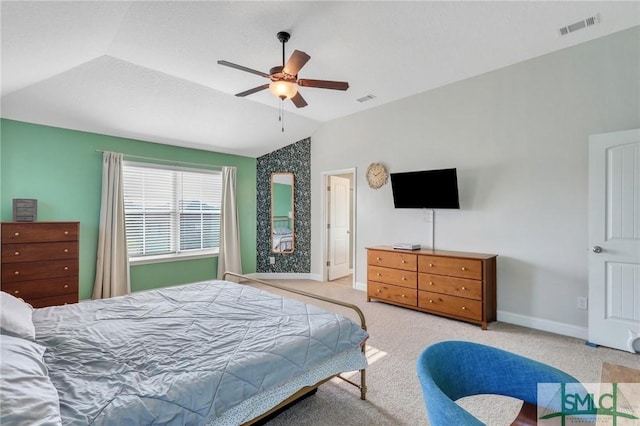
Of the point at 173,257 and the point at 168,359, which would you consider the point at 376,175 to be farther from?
the point at 168,359

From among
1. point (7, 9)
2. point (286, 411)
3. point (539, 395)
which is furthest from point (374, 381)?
point (7, 9)

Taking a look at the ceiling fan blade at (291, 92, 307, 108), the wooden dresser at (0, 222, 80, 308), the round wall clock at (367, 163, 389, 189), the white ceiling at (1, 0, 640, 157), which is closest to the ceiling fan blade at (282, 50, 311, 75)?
the ceiling fan blade at (291, 92, 307, 108)

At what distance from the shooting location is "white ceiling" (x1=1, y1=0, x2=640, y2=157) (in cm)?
259

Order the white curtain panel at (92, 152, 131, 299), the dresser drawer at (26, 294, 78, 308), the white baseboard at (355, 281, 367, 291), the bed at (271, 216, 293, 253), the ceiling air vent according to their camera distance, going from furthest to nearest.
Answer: the bed at (271, 216, 293, 253) < the white baseboard at (355, 281, 367, 291) < the white curtain panel at (92, 152, 131, 299) < the dresser drawer at (26, 294, 78, 308) < the ceiling air vent

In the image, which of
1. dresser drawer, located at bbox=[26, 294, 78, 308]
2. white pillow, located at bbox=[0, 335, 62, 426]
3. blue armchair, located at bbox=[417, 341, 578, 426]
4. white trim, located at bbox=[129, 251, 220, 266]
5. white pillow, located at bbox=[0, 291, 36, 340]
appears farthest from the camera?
white trim, located at bbox=[129, 251, 220, 266]

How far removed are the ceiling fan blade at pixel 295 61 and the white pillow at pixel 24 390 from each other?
7.55 feet

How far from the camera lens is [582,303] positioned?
10.6 feet

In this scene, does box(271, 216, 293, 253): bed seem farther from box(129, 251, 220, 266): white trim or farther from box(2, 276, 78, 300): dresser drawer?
box(2, 276, 78, 300): dresser drawer

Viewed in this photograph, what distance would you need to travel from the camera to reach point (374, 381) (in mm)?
2447

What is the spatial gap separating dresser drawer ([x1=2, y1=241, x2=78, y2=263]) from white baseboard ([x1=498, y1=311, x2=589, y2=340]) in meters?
5.19

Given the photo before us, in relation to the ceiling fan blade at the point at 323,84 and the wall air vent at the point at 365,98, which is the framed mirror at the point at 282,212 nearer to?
the wall air vent at the point at 365,98

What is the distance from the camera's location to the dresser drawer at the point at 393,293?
4137 millimetres

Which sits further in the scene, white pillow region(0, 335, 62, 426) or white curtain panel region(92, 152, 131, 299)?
white curtain panel region(92, 152, 131, 299)

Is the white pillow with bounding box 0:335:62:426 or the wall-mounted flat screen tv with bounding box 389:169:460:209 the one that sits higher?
the wall-mounted flat screen tv with bounding box 389:169:460:209
